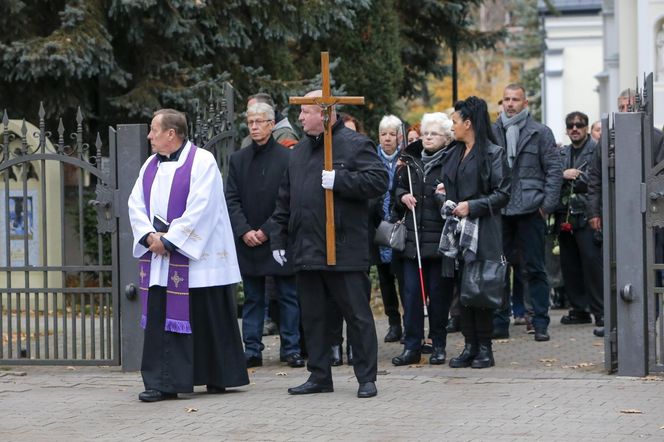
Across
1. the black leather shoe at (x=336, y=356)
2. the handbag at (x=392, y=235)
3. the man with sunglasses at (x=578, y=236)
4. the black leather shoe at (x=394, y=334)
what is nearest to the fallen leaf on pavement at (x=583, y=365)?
the handbag at (x=392, y=235)

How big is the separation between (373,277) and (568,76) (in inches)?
1354

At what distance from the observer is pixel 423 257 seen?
34.3 ft

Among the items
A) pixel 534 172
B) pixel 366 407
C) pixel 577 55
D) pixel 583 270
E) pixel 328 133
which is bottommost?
pixel 366 407

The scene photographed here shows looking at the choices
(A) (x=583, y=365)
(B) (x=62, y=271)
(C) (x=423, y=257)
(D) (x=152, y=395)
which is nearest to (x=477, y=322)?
(C) (x=423, y=257)

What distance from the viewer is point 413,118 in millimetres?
48625

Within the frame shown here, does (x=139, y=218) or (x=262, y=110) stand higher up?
(x=262, y=110)

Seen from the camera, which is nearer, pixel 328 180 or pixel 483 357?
pixel 328 180

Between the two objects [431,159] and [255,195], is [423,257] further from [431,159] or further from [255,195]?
[255,195]

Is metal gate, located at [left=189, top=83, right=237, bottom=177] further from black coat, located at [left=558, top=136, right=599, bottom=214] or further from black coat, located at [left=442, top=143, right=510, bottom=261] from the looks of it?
black coat, located at [left=558, top=136, right=599, bottom=214]

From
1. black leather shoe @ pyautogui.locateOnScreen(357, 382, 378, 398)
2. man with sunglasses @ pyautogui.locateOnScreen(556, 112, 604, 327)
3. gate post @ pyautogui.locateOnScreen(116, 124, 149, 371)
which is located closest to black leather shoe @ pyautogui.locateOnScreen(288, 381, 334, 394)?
black leather shoe @ pyautogui.locateOnScreen(357, 382, 378, 398)

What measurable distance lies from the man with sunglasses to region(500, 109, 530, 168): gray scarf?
0.90 m

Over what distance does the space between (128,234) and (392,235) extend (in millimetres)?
1980

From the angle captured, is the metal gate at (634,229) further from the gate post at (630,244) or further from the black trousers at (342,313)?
the black trousers at (342,313)

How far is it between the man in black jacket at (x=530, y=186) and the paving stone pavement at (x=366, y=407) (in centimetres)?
118
